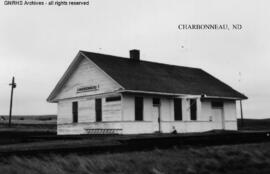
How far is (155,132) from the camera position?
79.9ft

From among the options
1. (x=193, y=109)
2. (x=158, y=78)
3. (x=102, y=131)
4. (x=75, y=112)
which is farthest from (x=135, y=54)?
(x=102, y=131)

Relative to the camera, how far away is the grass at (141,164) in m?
9.39

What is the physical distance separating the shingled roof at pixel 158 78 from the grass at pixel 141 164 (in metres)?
10.5

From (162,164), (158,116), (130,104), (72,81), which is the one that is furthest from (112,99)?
(162,164)

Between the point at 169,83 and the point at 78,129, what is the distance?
6891mm

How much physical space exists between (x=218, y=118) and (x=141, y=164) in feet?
63.2

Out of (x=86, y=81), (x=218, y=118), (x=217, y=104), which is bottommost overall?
(x=218, y=118)

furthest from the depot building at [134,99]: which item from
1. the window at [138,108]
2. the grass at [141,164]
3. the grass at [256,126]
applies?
the grass at [141,164]

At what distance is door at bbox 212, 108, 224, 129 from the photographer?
1124 inches

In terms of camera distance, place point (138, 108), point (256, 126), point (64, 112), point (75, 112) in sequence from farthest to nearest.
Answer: point (256, 126)
point (64, 112)
point (75, 112)
point (138, 108)

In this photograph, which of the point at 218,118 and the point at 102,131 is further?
the point at 218,118

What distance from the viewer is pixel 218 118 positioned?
2892 cm

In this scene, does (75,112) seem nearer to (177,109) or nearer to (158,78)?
(158,78)

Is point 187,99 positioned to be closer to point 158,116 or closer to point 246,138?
point 158,116
